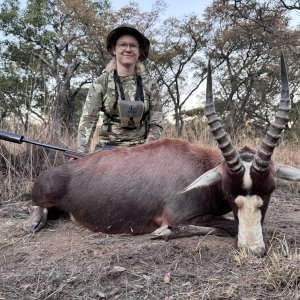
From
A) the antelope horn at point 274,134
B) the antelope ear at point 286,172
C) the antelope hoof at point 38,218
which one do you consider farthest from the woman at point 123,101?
the antelope horn at point 274,134

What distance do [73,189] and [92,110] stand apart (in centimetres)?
151

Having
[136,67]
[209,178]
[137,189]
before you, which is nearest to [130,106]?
[136,67]

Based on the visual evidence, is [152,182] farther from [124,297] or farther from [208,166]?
[124,297]

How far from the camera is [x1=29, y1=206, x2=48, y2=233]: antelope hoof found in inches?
167

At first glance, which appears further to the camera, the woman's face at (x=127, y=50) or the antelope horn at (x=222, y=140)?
the woman's face at (x=127, y=50)

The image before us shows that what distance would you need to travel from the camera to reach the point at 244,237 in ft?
10.4

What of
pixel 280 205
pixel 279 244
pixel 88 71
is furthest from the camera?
pixel 88 71

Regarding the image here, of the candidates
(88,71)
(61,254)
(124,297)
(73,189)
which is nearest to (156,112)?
(73,189)

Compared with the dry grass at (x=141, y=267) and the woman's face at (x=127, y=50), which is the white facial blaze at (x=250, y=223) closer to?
the dry grass at (x=141, y=267)

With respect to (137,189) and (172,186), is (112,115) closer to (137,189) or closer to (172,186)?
(137,189)

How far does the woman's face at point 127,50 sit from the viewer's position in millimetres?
5457

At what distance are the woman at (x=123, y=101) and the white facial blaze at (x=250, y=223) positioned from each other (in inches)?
97.7

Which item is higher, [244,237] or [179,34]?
[179,34]

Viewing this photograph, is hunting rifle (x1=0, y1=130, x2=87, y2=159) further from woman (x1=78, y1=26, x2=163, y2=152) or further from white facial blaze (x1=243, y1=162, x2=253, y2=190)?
white facial blaze (x1=243, y1=162, x2=253, y2=190)
